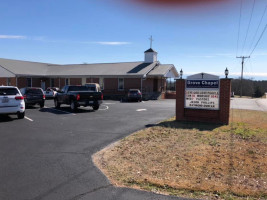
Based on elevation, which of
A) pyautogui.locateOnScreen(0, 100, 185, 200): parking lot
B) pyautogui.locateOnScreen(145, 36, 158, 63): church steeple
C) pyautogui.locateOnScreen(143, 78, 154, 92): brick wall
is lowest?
pyautogui.locateOnScreen(0, 100, 185, 200): parking lot

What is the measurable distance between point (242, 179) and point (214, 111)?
7.27 meters

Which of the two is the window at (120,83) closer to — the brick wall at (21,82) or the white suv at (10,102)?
the brick wall at (21,82)

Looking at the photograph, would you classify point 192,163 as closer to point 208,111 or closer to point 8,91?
point 208,111

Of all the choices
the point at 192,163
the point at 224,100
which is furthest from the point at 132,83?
the point at 192,163

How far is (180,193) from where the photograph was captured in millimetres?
4316

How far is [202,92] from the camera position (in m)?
12.2

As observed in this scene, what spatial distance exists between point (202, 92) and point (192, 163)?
6.95 metres

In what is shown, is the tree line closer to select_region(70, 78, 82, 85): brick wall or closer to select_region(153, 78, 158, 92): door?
select_region(153, 78, 158, 92): door

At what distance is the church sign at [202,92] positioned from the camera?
11859mm

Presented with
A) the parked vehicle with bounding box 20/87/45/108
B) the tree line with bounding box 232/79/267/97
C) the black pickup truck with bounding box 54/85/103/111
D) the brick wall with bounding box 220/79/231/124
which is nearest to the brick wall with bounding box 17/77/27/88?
the parked vehicle with bounding box 20/87/45/108

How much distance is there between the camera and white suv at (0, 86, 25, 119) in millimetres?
12125

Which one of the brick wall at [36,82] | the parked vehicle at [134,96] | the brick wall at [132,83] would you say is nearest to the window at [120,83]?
the brick wall at [132,83]

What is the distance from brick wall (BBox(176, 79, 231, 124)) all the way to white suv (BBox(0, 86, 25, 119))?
8.12m

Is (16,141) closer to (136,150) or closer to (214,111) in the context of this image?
(136,150)
